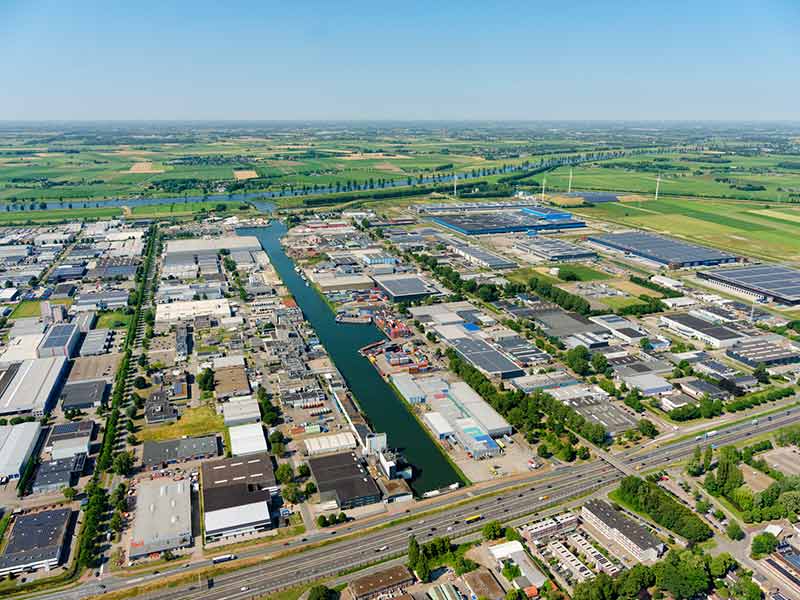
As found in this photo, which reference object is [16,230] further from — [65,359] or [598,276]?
[598,276]

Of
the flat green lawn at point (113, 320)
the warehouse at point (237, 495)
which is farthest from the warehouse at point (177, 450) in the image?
the flat green lawn at point (113, 320)

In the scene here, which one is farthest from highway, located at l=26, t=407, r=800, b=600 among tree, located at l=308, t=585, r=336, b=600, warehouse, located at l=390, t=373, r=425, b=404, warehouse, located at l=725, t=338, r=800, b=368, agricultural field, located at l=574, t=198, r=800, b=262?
agricultural field, located at l=574, t=198, r=800, b=262

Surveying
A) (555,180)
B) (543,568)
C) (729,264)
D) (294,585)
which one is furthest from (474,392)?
(555,180)

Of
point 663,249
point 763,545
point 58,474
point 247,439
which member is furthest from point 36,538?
point 663,249

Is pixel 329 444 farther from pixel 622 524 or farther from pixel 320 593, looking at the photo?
pixel 622 524

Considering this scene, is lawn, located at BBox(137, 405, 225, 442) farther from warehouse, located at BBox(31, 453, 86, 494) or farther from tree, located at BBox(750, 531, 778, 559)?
tree, located at BBox(750, 531, 778, 559)

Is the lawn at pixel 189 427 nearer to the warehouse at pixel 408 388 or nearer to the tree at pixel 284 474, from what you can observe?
the tree at pixel 284 474
